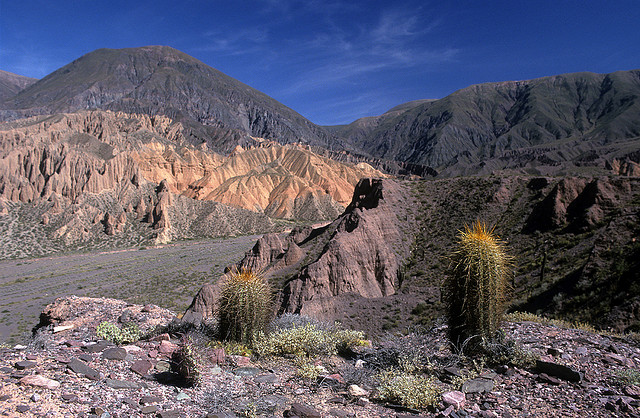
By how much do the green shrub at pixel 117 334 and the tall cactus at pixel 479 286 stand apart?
7.17 metres

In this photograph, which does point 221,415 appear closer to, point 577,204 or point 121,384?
point 121,384

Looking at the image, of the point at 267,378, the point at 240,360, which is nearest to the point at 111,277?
the point at 240,360

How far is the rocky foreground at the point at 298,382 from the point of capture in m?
5.39

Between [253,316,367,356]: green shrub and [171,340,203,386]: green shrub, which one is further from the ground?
[171,340,203,386]: green shrub

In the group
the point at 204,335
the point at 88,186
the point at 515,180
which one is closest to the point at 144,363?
the point at 204,335

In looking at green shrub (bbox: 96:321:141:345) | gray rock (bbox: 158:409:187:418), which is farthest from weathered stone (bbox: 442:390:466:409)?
green shrub (bbox: 96:321:141:345)

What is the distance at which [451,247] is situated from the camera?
2002 cm

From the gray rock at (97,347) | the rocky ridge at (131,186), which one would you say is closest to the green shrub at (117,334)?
the gray rock at (97,347)

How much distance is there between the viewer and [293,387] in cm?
697

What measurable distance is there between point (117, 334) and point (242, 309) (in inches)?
107

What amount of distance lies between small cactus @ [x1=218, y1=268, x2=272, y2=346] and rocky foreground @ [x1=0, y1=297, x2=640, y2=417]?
852mm

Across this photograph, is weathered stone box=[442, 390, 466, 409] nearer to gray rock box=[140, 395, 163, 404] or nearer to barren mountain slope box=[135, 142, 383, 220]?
gray rock box=[140, 395, 163, 404]

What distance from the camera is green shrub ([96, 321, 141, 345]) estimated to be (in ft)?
26.6

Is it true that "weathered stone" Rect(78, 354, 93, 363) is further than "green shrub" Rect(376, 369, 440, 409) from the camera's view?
Yes
